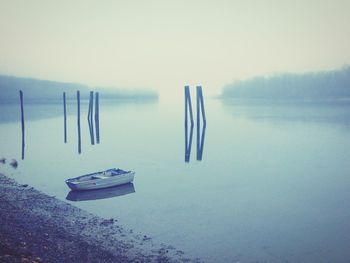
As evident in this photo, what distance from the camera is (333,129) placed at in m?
58.4

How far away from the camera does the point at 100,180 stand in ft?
71.8

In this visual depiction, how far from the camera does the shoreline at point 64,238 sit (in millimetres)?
11203

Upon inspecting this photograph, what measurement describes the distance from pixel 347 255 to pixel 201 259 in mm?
5962

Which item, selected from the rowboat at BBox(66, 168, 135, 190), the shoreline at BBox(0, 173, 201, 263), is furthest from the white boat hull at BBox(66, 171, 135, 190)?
Answer: the shoreline at BBox(0, 173, 201, 263)

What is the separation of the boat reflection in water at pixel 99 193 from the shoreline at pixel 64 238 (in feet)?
5.99

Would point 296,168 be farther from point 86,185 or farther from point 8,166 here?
point 8,166

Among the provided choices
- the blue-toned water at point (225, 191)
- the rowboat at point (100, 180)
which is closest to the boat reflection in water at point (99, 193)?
the rowboat at point (100, 180)

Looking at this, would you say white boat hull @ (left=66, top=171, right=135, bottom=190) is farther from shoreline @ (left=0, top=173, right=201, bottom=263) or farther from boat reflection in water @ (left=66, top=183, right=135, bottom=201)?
shoreline @ (left=0, top=173, right=201, bottom=263)

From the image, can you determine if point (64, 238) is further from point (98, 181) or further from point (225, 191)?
point (225, 191)

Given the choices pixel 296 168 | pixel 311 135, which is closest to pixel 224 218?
pixel 296 168

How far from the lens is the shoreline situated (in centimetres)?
1120

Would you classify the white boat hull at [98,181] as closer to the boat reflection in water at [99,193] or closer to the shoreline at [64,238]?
the boat reflection in water at [99,193]

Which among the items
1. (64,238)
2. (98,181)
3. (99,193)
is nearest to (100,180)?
(98,181)

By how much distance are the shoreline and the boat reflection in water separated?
5.99ft
